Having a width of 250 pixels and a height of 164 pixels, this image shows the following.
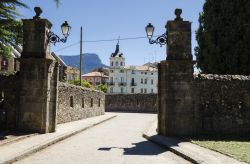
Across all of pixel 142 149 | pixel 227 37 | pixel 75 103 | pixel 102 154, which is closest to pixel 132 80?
pixel 75 103

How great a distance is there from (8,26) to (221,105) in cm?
955

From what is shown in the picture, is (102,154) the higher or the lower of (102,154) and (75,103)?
the lower

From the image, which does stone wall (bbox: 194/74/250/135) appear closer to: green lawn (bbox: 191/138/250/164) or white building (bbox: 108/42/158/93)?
green lawn (bbox: 191/138/250/164)

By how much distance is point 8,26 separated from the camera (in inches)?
628

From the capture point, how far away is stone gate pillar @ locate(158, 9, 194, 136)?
17203 millimetres

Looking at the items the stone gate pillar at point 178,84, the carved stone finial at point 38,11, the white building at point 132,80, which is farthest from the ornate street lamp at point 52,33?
the white building at point 132,80

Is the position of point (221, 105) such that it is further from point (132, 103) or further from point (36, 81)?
point (132, 103)

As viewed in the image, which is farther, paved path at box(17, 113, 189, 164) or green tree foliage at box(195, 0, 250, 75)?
green tree foliage at box(195, 0, 250, 75)

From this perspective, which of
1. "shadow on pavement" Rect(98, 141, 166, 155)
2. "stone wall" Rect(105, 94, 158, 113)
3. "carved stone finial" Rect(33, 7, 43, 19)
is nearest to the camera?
"shadow on pavement" Rect(98, 141, 166, 155)

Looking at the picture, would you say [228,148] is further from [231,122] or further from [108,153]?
[231,122]

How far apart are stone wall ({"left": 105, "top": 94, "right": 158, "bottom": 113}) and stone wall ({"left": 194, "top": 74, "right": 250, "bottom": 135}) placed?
38710mm

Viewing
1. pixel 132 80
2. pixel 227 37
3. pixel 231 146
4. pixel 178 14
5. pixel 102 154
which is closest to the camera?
pixel 102 154

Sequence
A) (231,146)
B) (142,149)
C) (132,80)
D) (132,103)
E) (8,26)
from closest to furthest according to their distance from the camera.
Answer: (231,146)
(142,149)
(8,26)
(132,103)
(132,80)

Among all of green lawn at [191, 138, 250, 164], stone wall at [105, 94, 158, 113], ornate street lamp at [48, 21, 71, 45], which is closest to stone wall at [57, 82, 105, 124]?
ornate street lamp at [48, 21, 71, 45]
